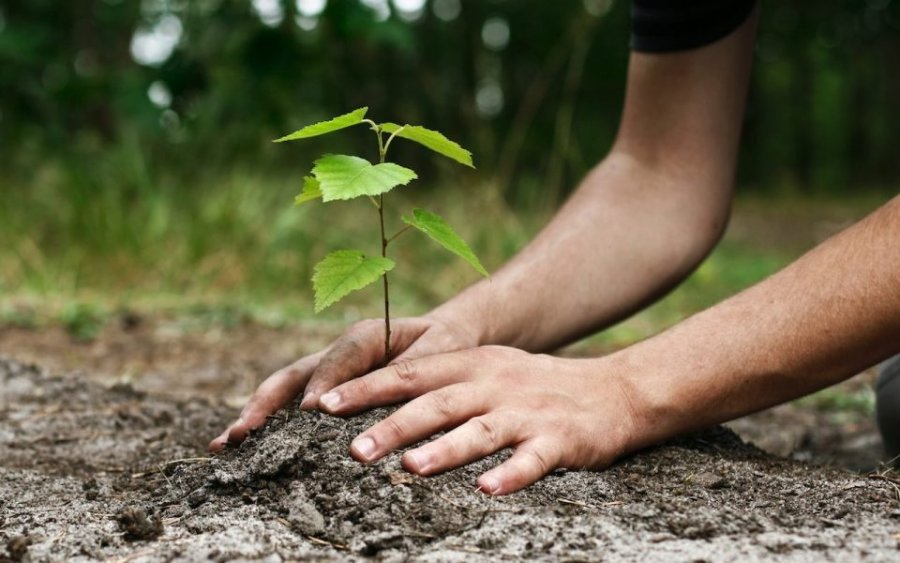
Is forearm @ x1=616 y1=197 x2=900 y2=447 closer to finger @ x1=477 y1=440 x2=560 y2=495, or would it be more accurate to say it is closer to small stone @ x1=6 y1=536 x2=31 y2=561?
finger @ x1=477 y1=440 x2=560 y2=495

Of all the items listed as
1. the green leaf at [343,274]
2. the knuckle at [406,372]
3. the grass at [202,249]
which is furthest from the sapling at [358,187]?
the grass at [202,249]

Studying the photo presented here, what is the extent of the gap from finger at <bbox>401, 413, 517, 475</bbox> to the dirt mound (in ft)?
0.07

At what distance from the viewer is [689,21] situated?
213cm

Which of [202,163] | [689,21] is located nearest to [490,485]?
[689,21]

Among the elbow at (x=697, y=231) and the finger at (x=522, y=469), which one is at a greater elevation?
the elbow at (x=697, y=231)

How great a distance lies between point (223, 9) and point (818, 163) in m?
16.1

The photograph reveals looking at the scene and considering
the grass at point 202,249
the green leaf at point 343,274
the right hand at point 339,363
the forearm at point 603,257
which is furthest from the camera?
the grass at point 202,249

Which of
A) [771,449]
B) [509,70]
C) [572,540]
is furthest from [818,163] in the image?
[572,540]

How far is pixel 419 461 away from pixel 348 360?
0.94 feet

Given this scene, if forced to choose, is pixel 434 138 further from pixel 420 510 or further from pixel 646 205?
pixel 646 205

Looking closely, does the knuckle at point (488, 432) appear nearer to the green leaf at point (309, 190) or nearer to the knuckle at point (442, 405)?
the knuckle at point (442, 405)

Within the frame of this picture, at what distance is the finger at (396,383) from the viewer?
5.01 ft

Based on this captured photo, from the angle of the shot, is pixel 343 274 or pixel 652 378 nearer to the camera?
pixel 343 274

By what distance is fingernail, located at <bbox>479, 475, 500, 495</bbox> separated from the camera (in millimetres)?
1393
